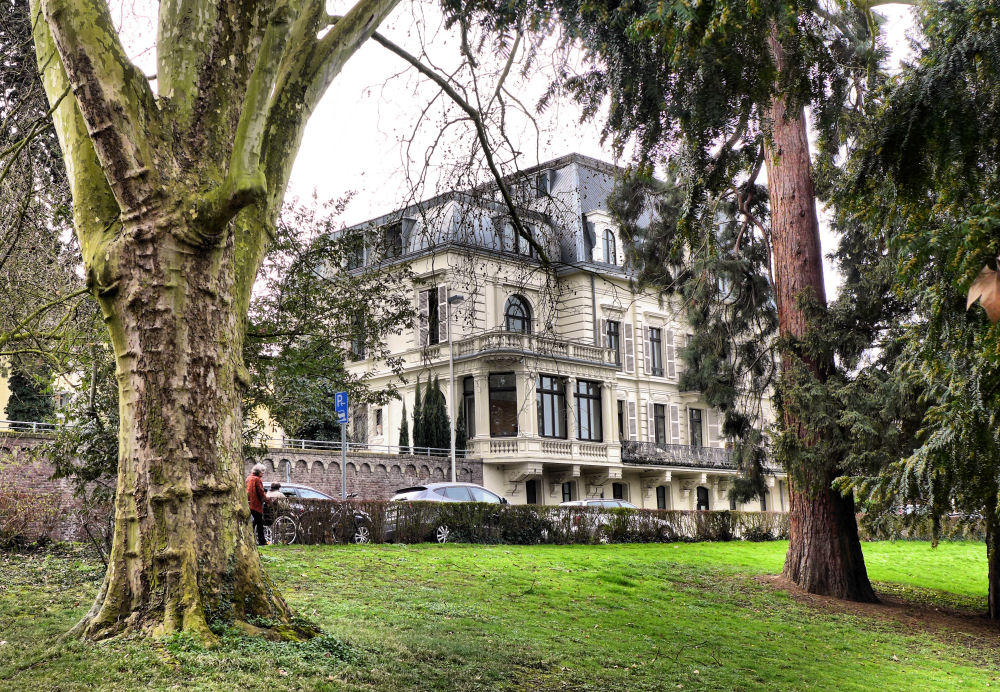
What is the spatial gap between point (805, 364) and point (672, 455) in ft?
97.9

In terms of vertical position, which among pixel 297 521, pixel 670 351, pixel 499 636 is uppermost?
pixel 670 351

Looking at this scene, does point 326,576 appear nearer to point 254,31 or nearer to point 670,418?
point 254,31

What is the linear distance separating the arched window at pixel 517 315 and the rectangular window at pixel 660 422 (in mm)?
10330

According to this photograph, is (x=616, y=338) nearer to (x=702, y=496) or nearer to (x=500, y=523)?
(x=702, y=496)

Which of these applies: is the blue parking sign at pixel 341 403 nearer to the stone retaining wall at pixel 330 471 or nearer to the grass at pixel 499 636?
the grass at pixel 499 636

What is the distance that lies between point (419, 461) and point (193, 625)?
94.1 feet

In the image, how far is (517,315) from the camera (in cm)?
4109

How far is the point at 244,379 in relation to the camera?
24.7 ft

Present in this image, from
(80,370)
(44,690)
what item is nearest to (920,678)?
(44,690)

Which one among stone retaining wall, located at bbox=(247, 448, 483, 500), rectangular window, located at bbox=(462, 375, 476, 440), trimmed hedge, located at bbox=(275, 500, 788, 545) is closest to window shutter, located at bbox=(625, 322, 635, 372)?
rectangular window, located at bbox=(462, 375, 476, 440)

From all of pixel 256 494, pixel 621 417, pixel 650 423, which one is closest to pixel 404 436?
pixel 621 417

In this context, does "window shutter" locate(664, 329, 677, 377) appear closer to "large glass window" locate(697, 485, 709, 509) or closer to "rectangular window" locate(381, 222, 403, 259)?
"large glass window" locate(697, 485, 709, 509)

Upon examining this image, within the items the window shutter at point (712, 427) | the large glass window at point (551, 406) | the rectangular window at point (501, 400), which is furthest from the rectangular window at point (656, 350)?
the rectangular window at point (501, 400)

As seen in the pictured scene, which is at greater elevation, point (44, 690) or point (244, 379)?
point (244, 379)
